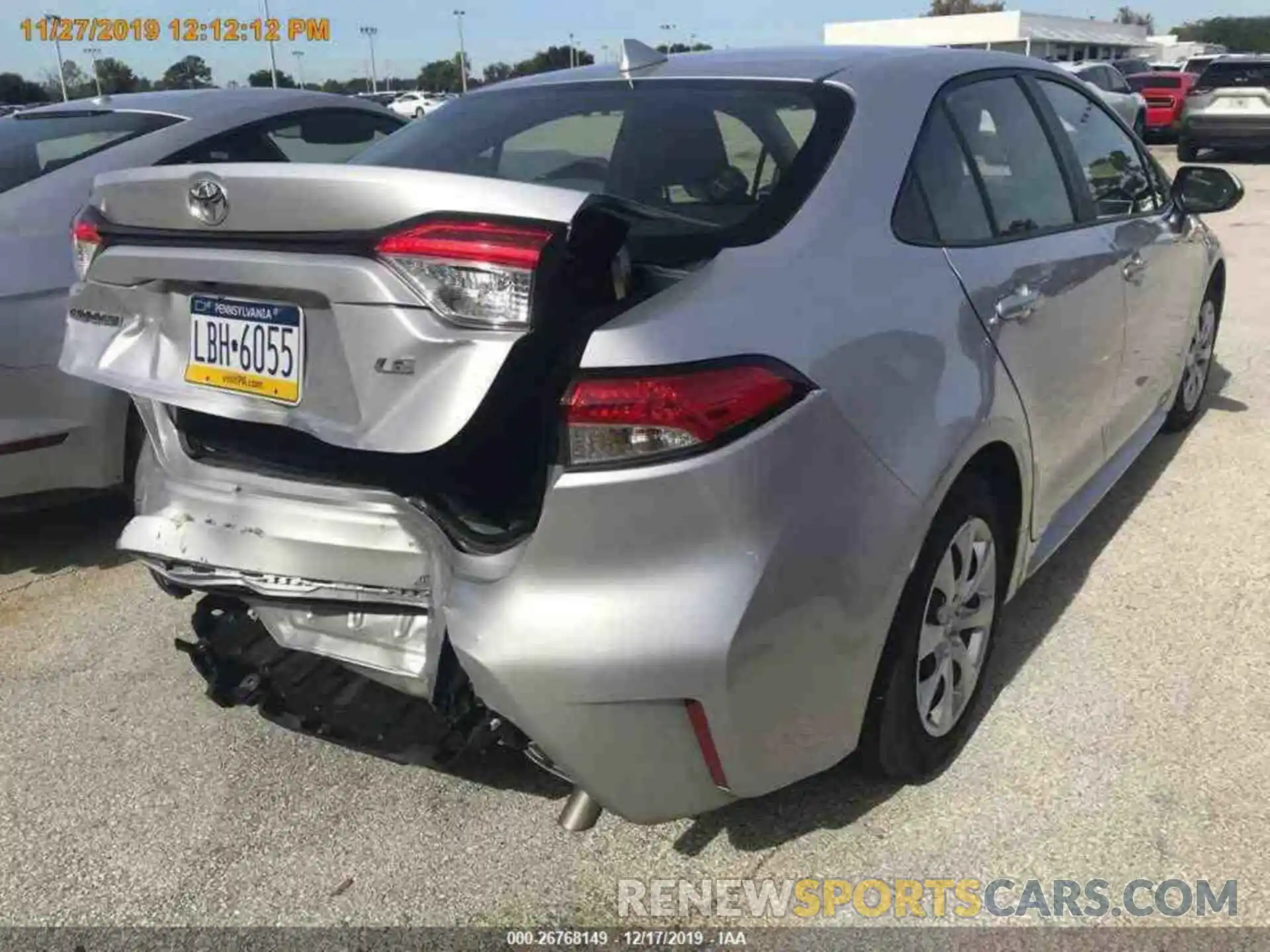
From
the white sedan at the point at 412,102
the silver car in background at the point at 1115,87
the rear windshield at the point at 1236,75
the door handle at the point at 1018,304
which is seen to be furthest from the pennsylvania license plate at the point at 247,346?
the white sedan at the point at 412,102

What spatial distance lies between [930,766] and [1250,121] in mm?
17881

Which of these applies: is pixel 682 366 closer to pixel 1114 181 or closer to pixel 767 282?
pixel 767 282

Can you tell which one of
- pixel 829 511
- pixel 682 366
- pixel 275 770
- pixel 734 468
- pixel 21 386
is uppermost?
pixel 682 366

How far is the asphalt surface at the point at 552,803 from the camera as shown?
234 cm

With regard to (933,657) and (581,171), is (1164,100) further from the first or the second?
(933,657)

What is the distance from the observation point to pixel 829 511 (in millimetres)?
2004

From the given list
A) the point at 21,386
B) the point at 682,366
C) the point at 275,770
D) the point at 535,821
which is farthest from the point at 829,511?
the point at 21,386

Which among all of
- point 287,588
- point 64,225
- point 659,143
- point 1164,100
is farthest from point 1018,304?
point 1164,100

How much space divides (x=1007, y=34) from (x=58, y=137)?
6671 centimetres

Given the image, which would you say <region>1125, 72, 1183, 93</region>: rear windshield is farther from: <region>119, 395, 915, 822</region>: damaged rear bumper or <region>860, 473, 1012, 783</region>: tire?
<region>119, 395, 915, 822</region>: damaged rear bumper

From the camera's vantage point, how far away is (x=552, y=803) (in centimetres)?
258

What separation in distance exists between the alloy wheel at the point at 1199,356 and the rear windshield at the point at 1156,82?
19.0 metres

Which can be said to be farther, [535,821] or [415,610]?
[535,821]

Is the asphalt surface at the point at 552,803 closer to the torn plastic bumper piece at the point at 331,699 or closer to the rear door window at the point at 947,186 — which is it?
the torn plastic bumper piece at the point at 331,699
